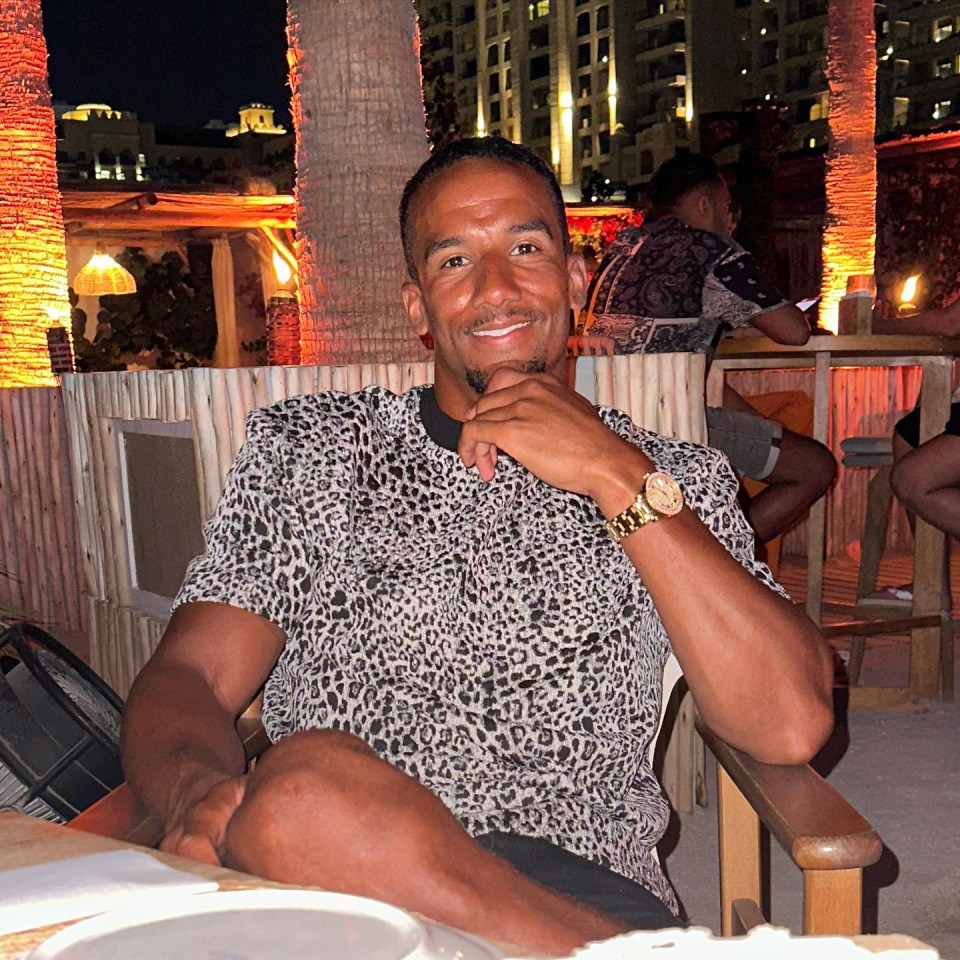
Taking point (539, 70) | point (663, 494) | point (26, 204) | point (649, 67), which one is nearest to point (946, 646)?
point (663, 494)

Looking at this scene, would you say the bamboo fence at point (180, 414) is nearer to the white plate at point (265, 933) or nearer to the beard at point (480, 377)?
the beard at point (480, 377)

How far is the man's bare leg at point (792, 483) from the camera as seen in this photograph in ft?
15.4

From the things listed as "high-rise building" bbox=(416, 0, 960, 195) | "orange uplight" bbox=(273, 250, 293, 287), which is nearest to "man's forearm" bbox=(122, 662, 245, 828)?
"orange uplight" bbox=(273, 250, 293, 287)

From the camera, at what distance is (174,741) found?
1.68m

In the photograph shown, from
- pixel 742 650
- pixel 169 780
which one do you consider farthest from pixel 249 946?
pixel 742 650

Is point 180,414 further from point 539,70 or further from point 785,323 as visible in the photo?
point 539,70

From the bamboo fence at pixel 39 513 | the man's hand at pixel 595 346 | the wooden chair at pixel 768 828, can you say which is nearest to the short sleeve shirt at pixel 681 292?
the man's hand at pixel 595 346

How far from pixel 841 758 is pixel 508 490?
8.82 ft

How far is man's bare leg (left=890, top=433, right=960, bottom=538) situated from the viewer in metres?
4.18

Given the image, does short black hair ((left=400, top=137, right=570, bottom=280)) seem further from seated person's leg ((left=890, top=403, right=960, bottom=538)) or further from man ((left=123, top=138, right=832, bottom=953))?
seated person's leg ((left=890, top=403, right=960, bottom=538))

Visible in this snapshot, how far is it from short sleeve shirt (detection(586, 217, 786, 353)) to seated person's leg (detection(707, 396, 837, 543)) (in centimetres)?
33

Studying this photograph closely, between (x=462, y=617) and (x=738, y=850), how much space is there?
0.59 m

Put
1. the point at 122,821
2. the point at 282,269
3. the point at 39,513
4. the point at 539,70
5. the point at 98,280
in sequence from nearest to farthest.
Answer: the point at 122,821 < the point at 39,513 < the point at 98,280 < the point at 282,269 < the point at 539,70

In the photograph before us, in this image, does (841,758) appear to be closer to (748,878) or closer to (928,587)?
(928,587)
